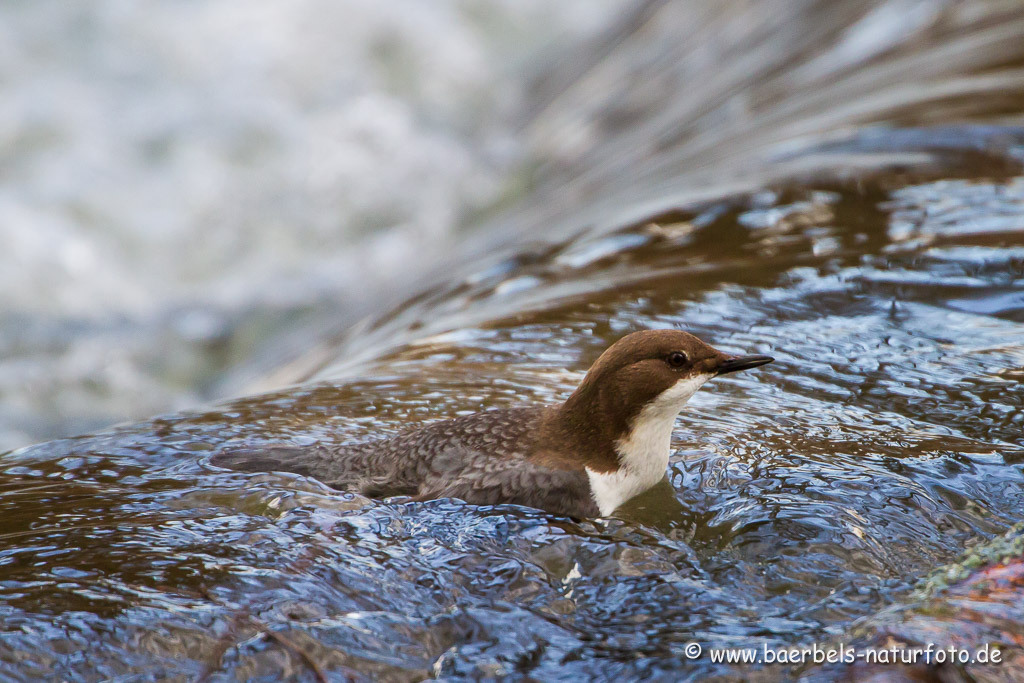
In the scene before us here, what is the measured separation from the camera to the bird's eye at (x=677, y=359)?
3129mm

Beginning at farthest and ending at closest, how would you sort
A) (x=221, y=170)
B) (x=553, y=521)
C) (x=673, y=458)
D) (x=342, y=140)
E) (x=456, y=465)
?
1. (x=342, y=140)
2. (x=221, y=170)
3. (x=673, y=458)
4. (x=456, y=465)
5. (x=553, y=521)

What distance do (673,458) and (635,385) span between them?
0.36 meters

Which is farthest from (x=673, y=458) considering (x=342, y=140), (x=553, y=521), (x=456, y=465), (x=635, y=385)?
(x=342, y=140)

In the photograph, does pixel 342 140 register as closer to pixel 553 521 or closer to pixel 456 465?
pixel 456 465

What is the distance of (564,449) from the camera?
10.2ft

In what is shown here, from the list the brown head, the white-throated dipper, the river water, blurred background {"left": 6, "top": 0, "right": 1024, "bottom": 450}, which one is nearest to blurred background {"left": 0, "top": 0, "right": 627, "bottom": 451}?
blurred background {"left": 6, "top": 0, "right": 1024, "bottom": 450}

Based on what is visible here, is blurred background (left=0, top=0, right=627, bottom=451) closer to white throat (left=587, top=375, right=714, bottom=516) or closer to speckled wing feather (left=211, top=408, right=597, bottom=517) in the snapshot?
speckled wing feather (left=211, top=408, right=597, bottom=517)

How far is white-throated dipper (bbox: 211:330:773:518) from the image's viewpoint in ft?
9.95

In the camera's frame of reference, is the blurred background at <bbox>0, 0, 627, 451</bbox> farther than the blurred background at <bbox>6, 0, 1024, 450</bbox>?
Yes

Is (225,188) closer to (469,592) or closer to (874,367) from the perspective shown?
(874,367)

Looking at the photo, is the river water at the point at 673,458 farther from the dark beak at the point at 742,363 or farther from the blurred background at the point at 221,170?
the blurred background at the point at 221,170

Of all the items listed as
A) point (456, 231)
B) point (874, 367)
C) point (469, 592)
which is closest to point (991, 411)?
point (874, 367)

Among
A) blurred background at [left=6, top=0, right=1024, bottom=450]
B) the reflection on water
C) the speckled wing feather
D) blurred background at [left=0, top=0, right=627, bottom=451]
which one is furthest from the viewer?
blurred background at [left=0, top=0, right=627, bottom=451]

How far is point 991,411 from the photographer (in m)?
3.49
